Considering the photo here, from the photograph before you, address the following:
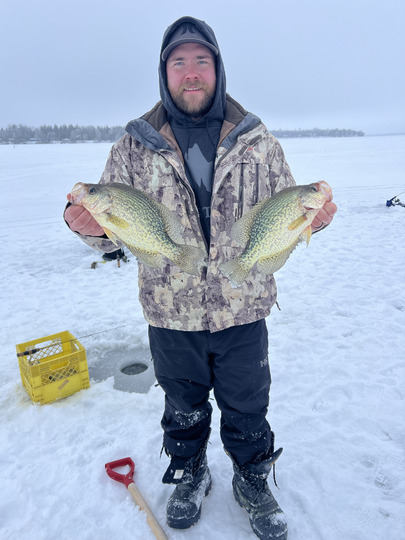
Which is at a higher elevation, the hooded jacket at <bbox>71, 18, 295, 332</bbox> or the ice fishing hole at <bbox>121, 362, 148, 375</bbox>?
the hooded jacket at <bbox>71, 18, 295, 332</bbox>

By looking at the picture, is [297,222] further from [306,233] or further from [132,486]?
[132,486]

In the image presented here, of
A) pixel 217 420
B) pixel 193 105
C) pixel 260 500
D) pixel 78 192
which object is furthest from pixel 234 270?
pixel 217 420

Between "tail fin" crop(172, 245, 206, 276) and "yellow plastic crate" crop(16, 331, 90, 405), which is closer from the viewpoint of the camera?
"tail fin" crop(172, 245, 206, 276)

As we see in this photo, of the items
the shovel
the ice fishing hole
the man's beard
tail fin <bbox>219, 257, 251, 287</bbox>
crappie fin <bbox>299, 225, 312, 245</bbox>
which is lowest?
the shovel

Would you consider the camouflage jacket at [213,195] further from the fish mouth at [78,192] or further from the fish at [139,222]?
the fish mouth at [78,192]

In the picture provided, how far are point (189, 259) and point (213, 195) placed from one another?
425 mm

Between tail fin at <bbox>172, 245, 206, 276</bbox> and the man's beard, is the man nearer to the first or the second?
the man's beard

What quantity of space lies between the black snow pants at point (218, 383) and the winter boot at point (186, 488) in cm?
8

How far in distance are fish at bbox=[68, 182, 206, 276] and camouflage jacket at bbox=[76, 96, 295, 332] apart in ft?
0.67

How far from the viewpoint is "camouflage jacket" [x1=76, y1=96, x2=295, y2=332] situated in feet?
7.63

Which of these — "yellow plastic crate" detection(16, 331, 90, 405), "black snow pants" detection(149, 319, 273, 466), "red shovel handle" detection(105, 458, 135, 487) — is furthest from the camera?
"yellow plastic crate" detection(16, 331, 90, 405)

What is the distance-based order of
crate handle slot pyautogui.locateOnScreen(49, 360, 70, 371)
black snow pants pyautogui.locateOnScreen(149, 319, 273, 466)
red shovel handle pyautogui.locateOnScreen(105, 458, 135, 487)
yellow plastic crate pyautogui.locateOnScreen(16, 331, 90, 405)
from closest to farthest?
black snow pants pyautogui.locateOnScreen(149, 319, 273, 466) → red shovel handle pyautogui.locateOnScreen(105, 458, 135, 487) → yellow plastic crate pyautogui.locateOnScreen(16, 331, 90, 405) → crate handle slot pyautogui.locateOnScreen(49, 360, 70, 371)

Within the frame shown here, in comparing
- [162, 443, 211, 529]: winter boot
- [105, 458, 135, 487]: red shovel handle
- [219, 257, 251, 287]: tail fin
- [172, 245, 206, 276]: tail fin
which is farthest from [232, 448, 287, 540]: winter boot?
[172, 245, 206, 276]: tail fin

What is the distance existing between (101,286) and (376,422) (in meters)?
4.49
